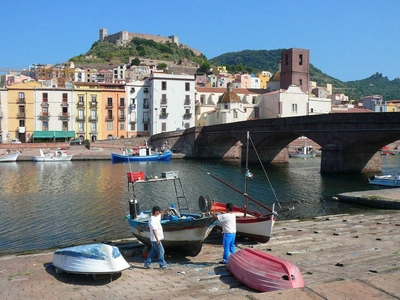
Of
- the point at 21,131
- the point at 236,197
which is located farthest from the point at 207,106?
the point at 236,197

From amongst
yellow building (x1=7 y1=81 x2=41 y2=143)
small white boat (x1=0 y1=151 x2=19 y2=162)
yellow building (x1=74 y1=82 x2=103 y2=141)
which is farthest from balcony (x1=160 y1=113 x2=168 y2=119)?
small white boat (x1=0 y1=151 x2=19 y2=162)

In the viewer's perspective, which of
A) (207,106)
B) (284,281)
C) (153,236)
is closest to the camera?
(284,281)

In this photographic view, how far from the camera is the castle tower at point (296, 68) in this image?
294 ft

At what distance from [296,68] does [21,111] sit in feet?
166

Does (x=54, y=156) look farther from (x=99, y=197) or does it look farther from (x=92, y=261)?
(x=92, y=261)

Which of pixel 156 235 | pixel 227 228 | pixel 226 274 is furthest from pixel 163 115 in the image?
pixel 226 274

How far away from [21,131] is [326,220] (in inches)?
2564

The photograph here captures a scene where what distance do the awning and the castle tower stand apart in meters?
41.8

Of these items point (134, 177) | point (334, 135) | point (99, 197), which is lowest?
point (99, 197)

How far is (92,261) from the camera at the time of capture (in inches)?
472

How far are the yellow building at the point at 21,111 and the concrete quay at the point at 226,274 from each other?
64.5 meters

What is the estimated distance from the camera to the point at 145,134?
82562 millimetres

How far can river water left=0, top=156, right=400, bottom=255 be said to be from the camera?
2133cm

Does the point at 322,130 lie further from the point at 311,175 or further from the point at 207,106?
the point at 207,106
